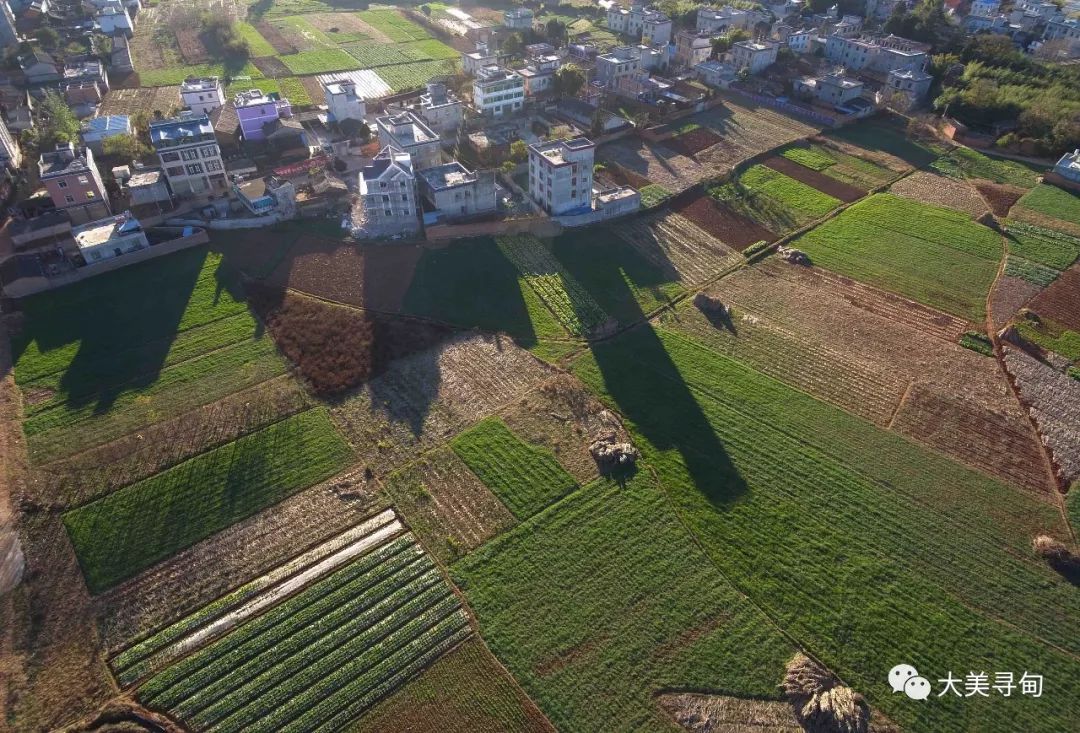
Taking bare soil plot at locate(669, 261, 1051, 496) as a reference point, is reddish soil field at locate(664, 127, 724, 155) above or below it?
above

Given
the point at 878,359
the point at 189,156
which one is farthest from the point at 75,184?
the point at 878,359

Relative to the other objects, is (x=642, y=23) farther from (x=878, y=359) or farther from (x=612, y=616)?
(x=612, y=616)

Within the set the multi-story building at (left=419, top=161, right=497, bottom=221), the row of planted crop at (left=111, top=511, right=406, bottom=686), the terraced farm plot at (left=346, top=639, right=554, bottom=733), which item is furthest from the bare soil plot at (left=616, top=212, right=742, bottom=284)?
the terraced farm plot at (left=346, top=639, right=554, bottom=733)

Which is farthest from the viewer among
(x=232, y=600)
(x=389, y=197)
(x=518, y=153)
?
(x=518, y=153)

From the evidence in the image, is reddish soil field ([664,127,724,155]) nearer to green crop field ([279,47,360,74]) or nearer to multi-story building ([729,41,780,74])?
multi-story building ([729,41,780,74])

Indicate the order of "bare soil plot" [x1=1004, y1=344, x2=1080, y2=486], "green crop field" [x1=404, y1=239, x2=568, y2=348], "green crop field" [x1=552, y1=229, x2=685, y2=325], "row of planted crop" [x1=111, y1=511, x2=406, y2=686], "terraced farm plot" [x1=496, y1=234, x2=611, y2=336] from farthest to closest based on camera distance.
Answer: "green crop field" [x1=552, y1=229, x2=685, y2=325]
"terraced farm plot" [x1=496, y1=234, x2=611, y2=336]
"green crop field" [x1=404, y1=239, x2=568, y2=348]
"bare soil plot" [x1=1004, y1=344, x2=1080, y2=486]
"row of planted crop" [x1=111, y1=511, x2=406, y2=686]
